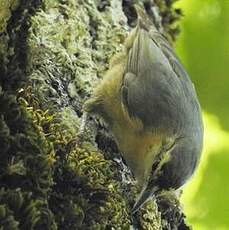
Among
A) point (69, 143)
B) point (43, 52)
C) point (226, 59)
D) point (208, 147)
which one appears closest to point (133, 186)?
point (69, 143)

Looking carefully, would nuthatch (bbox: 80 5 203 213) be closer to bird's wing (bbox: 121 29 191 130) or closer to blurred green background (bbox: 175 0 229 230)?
bird's wing (bbox: 121 29 191 130)

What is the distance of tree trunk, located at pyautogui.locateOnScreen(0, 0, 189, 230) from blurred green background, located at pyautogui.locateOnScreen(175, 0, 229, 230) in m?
0.78

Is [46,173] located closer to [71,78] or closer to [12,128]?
[12,128]

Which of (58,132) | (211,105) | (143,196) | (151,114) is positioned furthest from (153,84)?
(58,132)

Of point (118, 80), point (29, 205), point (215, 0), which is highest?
point (215, 0)

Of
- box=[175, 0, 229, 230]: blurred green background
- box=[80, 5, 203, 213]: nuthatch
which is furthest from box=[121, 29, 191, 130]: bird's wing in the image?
box=[175, 0, 229, 230]: blurred green background

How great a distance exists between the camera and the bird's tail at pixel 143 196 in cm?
296

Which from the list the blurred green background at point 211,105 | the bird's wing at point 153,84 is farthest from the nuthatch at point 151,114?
the blurred green background at point 211,105

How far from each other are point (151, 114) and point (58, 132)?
0.96m

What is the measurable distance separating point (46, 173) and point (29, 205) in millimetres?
197

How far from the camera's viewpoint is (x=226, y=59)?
4547mm

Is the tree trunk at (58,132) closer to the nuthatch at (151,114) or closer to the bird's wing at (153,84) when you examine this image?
the nuthatch at (151,114)

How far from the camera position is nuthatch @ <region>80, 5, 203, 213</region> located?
335 cm

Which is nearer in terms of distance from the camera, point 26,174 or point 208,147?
point 26,174
